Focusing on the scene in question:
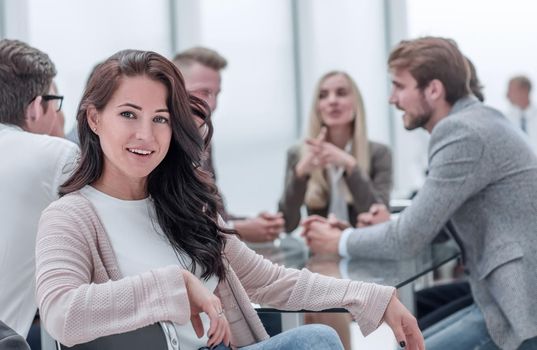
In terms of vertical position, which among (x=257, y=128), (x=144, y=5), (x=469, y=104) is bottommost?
(x=257, y=128)

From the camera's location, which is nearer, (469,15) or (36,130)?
(36,130)

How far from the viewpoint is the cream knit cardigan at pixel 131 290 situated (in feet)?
5.03

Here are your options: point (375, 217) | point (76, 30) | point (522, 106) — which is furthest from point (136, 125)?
point (522, 106)

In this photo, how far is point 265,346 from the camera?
176cm

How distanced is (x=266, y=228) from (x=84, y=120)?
4.46 ft

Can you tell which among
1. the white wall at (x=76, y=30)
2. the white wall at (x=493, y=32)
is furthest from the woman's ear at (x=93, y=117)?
the white wall at (x=493, y=32)

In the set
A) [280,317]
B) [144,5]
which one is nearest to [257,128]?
[144,5]

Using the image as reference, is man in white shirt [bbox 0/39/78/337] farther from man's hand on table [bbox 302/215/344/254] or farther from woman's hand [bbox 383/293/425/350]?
man's hand on table [bbox 302/215/344/254]

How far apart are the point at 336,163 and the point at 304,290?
1.46m

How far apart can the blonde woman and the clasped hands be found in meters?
0.43

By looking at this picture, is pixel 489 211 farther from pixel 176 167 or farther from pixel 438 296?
pixel 176 167

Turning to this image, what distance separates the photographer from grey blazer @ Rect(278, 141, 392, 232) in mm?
3354

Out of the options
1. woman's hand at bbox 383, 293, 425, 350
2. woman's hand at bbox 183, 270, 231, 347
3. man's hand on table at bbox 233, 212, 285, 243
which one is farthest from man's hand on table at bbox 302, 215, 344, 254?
woman's hand at bbox 183, 270, 231, 347

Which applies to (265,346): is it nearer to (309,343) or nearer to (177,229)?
(309,343)
